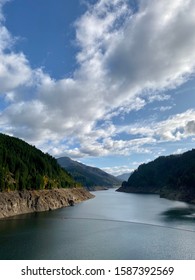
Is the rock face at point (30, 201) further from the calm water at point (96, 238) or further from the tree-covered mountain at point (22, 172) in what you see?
the calm water at point (96, 238)

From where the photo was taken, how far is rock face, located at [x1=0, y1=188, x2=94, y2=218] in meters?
120

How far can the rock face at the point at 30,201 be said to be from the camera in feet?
393

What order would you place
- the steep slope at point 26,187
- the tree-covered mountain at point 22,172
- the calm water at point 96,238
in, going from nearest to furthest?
the calm water at point 96,238, the steep slope at point 26,187, the tree-covered mountain at point 22,172

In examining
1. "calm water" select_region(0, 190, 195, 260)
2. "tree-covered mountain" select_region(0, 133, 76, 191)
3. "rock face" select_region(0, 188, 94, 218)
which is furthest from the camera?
"tree-covered mountain" select_region(0, 133, 76, 191)

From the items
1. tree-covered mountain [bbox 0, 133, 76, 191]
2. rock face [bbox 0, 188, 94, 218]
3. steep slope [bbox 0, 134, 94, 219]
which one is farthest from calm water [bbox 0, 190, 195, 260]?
tree-covered mountain [bbox 0, 133, 76, 191]

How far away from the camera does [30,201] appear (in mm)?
138875

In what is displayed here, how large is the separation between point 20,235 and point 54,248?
56.8 feet

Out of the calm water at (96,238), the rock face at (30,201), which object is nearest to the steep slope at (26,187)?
the rock face at (30,201)

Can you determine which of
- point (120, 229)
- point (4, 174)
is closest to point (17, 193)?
point (4, 174)

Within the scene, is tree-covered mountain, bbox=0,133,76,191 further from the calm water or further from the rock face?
the calm water

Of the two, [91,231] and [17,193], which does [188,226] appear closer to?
[91,231]
